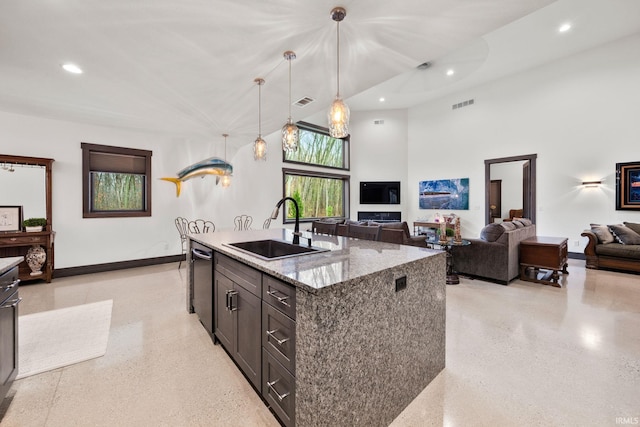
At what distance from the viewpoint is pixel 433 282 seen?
182 cm

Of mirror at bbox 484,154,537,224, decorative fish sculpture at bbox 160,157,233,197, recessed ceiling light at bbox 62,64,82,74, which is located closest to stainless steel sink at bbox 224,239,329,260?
recessed ceiling light at bbox 62,64,82,74

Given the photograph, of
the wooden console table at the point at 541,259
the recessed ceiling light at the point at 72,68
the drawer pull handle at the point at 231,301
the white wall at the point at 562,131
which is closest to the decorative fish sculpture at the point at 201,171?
the recessed ceiling light at the point at 72,68

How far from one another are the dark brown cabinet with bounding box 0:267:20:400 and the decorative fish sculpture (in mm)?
4066

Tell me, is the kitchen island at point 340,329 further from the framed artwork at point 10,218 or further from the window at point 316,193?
the window at point 316,193

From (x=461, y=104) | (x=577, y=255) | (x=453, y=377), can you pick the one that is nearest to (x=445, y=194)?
(x=461, y=104)

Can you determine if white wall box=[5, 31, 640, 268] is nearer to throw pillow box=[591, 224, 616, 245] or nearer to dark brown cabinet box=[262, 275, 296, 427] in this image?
throw pillow box=[591, 224, 616, 245]

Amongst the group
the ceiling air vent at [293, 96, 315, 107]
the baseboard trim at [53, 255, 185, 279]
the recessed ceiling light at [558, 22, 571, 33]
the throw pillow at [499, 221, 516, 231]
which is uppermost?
the recessed ceiling light at [558, 22, 571, 33]

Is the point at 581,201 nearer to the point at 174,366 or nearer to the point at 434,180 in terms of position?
the point at 434,180

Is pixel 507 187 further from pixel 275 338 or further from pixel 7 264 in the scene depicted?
pixel 7 264

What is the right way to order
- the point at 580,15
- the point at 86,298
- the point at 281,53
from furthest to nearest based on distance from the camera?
the point at 580,15 < the point at 86,298 < the point at 281,53

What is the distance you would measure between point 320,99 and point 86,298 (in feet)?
13.6

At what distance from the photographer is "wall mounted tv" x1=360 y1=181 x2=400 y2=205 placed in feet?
29.1

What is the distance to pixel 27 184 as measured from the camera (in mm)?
4242

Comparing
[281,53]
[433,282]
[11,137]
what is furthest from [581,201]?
[11,137]
